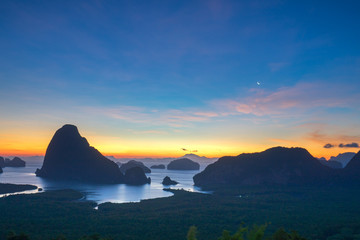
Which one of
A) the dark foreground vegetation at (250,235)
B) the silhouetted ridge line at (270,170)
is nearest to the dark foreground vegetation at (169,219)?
the dark foreground vegetation at (250,235)

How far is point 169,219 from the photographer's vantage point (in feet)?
228

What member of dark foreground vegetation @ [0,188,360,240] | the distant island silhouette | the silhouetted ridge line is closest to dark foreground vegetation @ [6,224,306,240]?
dark foreground vegetation @ [0,188,360,240]

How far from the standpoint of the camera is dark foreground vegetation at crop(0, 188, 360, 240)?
5716 centimetres

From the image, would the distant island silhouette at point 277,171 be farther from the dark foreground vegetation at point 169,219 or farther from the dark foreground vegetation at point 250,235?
the dark foreground vegetation at point 250,235

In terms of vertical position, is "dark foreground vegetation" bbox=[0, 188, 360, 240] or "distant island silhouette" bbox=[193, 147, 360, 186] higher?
"distant island silhouette" bbox=[193, 147, 360, 186]

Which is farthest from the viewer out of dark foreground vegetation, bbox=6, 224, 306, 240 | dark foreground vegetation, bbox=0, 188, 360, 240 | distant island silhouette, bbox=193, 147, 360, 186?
distant island silhouette, bbox=193, 147, 360, 186

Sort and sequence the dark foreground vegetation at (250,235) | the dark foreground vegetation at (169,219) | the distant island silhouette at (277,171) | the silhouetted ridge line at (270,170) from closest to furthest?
1. the dark foreground vegetation at (250,235)
2. the dark foreground vegetation at (169,219)
3. the distant island silhouette at (277,171)
4. the silhouetted ridge line at (270,170)

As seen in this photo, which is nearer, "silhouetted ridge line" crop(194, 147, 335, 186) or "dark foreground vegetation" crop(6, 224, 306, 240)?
"dark foreground vegetation" crop(6, 224, 306, 240)

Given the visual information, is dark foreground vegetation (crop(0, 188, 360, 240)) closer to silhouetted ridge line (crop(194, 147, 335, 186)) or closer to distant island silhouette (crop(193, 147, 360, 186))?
distant island silhouette (crop(193, 147, 360, 186))

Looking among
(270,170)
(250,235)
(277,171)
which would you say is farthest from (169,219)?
(277,171)

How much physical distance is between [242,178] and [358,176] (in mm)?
71862

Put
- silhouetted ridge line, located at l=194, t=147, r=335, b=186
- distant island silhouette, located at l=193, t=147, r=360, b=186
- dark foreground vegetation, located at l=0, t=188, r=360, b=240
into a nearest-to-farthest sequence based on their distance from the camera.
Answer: dark foreground vegetation, located at l=0, t=188, r=360, b=240 < distant island silhouette, located at l=193, t=147, r=360, b=186 < silhouetted ridge line, located at l=194, t=147, r=335, b=186

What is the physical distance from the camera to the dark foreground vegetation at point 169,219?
57.2 meters

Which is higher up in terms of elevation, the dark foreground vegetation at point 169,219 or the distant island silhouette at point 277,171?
the distant island silhouette at point 277,171
